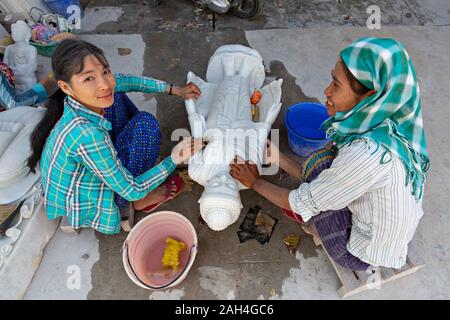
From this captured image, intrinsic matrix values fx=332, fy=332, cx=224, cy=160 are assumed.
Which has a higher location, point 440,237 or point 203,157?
point 203,157

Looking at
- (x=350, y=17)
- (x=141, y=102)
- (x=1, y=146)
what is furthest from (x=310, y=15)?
(x=1, y=146)

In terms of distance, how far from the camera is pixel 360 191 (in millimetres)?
1566

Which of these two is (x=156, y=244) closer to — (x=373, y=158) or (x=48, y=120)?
(x=48, y=120)

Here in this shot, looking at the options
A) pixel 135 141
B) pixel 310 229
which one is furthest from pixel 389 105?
pixel 135 141

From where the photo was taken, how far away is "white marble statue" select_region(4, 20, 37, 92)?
10.3 ft

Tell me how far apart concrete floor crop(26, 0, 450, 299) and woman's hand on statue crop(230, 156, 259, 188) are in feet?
1.82

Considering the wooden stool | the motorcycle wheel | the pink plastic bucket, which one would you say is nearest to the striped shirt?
the wooden stool

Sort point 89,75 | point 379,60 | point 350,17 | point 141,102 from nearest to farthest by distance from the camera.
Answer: point 379,60
point 89,75
point 141,102
point 350,17

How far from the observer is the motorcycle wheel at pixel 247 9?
4.06 metres

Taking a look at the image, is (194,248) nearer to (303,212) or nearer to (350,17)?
(303,212)

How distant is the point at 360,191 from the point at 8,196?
2.11m

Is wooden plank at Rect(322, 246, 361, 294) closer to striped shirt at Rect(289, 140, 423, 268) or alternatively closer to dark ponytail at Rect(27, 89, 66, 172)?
striped shirt at Rect(289, 140, 423, 268)

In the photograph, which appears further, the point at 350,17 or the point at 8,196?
the point at 350,17

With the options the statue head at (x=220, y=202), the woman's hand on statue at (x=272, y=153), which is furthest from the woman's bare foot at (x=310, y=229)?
the statue head at (x=220, y=202)
